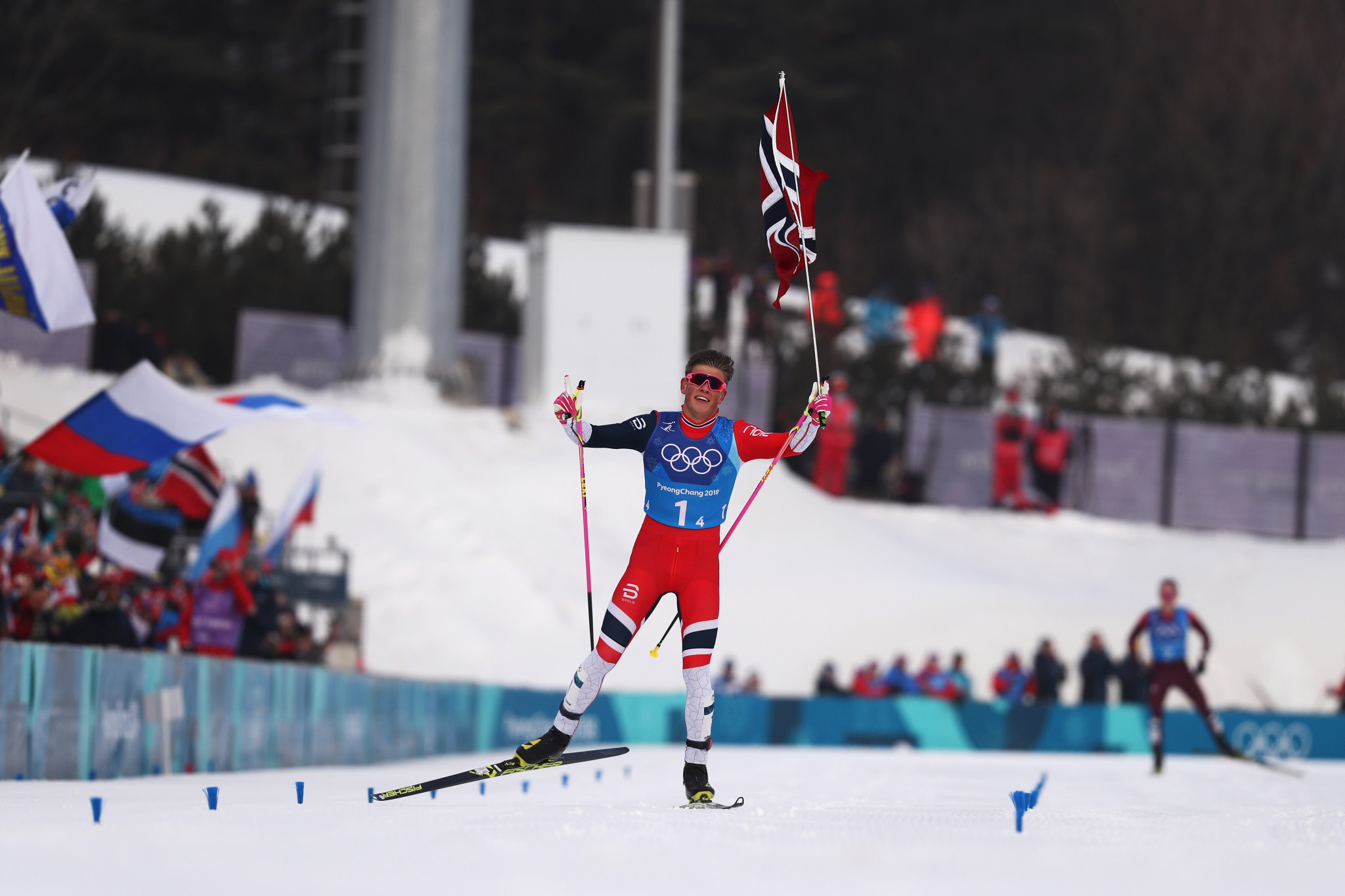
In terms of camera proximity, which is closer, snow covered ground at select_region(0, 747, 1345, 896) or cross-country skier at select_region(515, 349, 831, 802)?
snow covered ground at select_region(0, 747, 1345, 896)

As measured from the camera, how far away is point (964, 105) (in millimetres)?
67812

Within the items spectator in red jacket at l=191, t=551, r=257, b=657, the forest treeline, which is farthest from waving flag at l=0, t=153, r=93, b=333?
the forest treeline

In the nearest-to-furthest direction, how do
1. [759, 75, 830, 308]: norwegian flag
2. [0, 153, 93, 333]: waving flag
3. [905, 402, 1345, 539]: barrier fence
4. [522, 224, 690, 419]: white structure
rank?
[759, 75, 830, 308]: norwegian flag
[0, 153, 93, 333]: waving flag
[522, 224, 690, 419]: white structure
[905, 402, 1345, 539]: barrier fence

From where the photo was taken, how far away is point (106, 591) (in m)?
15.2

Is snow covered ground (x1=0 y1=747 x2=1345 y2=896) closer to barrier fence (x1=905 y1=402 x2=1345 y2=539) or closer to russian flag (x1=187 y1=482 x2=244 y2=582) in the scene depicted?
russian flag (x1=187 y1=482 x2=244 y2=582)

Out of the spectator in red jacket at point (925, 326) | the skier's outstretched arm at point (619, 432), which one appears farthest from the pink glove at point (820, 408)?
the spectator in red jacket at point (925, 326)

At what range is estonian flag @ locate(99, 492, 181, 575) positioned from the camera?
59.1 feet

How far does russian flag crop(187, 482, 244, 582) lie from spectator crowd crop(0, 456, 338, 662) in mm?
216

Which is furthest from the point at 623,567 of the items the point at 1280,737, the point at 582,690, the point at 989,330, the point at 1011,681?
the point at 582,690

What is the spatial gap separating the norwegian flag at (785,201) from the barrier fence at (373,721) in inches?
184

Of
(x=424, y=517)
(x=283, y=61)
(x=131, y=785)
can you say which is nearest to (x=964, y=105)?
(x=283, y=61)

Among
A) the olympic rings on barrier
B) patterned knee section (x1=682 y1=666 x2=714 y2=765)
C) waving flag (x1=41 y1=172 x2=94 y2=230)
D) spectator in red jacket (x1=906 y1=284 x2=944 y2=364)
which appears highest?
spectator in red jacket (x1=906 y1=284 x2=944 y2=364)

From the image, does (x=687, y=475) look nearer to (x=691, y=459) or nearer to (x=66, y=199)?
(x=691, y=459)

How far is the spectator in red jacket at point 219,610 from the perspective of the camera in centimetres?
1683
